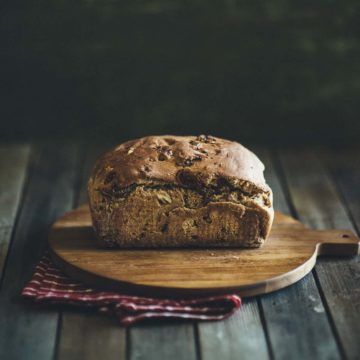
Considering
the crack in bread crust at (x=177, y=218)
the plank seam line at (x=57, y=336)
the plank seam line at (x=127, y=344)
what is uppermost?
the crack in bread crust at (x=177, y=218)

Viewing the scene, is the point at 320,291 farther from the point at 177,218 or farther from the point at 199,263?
the point at 177,218

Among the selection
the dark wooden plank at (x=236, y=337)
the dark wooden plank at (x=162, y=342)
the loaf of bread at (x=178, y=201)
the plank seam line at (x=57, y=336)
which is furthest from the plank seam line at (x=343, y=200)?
the plank seam line at (x=57, y=336)

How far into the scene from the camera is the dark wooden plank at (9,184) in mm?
3336

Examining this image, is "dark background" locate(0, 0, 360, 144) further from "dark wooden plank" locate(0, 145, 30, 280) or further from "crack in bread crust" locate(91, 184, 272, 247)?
"crack in bread crust" locate(91, 184, 272, 247)

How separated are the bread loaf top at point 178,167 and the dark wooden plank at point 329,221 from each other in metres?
0.41

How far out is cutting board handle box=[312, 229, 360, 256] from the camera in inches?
120

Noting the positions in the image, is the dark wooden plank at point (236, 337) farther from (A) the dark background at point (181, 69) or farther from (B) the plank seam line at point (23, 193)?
(A) the dark background at point (181, 69)

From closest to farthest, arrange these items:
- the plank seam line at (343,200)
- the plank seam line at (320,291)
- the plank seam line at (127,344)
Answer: the plank seam line at (127,344) < the plank seam line at (320,291) < the plank seam line at (343,200)

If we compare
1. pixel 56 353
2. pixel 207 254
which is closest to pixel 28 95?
pixel 207 254

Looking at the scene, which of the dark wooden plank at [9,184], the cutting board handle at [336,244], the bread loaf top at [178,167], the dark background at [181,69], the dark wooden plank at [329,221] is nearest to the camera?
the dark wooden plank at [329,221]

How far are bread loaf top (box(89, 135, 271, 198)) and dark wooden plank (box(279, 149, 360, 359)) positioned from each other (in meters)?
0.41

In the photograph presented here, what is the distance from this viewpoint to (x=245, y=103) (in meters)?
4.71

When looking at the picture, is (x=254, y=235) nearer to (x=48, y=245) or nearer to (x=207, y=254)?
(x=207, y=254)

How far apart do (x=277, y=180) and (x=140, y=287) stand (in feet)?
5.29
